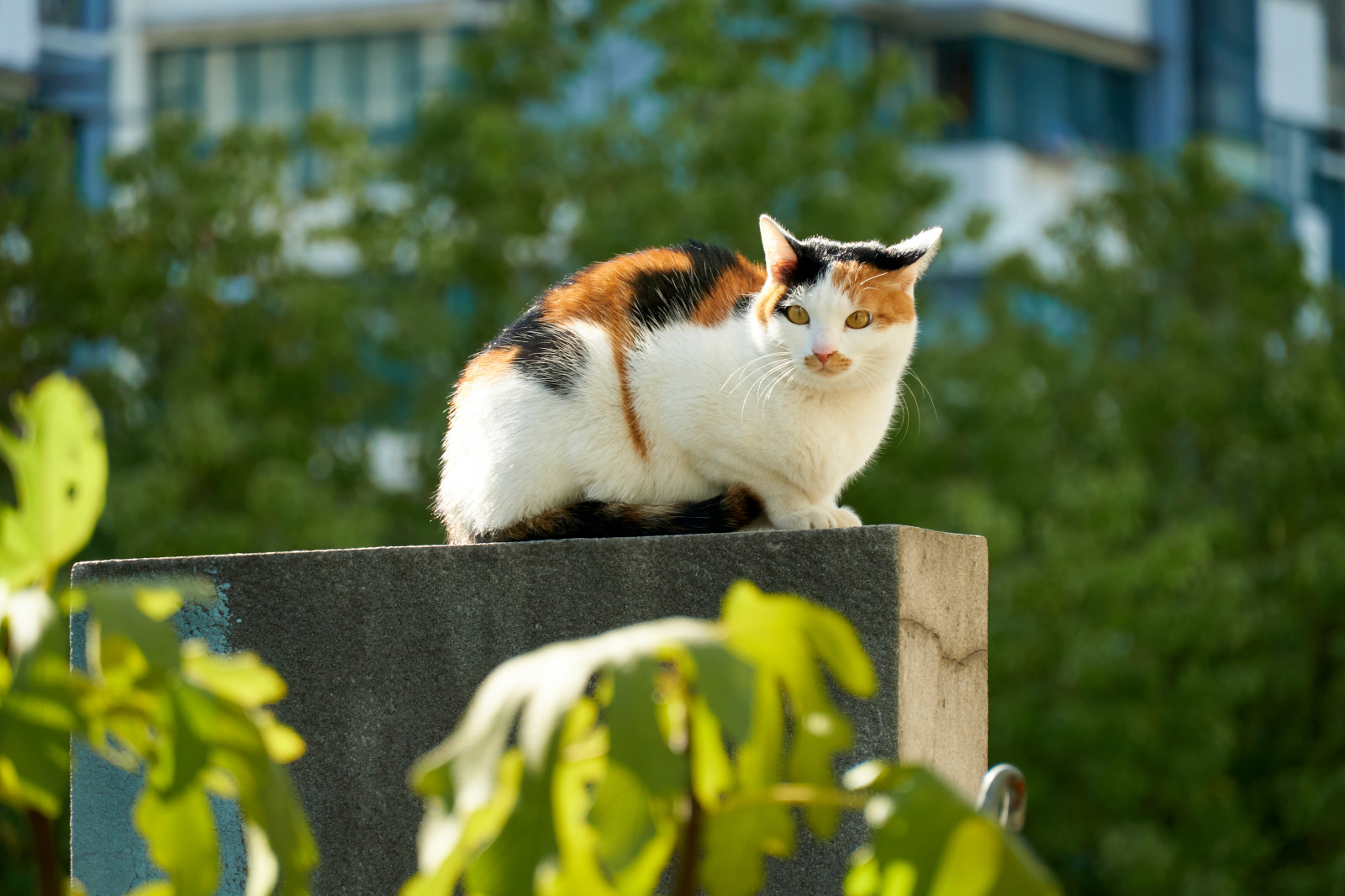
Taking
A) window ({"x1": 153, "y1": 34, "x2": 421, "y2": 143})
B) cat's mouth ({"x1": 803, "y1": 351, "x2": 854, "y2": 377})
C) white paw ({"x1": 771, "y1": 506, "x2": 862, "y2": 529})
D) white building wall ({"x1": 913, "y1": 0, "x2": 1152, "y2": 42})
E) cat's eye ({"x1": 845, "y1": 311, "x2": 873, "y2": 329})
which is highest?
white building wall ({"x1": 913, "y1": 0, "x2": 1152, "y2": 42})

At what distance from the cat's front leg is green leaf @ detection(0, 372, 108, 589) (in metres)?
1.55

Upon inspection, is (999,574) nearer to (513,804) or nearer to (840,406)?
(840,406)

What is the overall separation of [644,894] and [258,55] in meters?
17.6

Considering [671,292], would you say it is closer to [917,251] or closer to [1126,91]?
[917,251]

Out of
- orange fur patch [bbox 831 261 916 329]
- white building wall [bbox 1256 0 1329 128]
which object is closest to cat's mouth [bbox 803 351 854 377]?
orange fur patch [bbox 831 261 916 329]

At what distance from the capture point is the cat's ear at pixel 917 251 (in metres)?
2.41

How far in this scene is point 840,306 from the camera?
2.30m

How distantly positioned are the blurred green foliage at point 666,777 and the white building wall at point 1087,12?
53.1 feet

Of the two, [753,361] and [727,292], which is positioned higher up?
[727,292]

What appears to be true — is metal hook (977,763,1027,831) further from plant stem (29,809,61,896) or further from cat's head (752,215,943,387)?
plant stem (29,809,61,896)

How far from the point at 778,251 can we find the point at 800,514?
1.42ft

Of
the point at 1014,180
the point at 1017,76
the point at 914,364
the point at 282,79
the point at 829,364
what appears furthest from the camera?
the point at 282,79

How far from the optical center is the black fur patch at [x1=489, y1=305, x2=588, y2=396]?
2.34 m

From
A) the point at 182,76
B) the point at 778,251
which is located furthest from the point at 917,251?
the point at 182,76
